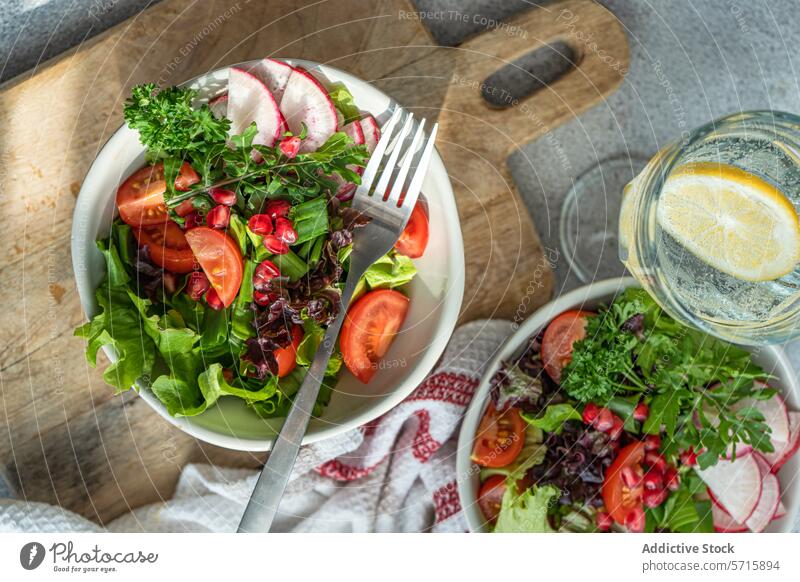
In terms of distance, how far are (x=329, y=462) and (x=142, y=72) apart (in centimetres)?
43

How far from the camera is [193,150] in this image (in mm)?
553

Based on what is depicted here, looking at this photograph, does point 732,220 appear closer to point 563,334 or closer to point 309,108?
point 563,334

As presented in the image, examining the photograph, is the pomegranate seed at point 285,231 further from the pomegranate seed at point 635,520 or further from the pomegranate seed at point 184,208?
the pomegranate seed at point 635,520

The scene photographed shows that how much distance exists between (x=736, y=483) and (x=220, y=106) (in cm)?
61

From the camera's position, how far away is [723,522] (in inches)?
25.3

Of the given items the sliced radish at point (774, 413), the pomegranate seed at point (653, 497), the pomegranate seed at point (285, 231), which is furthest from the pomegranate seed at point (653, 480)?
the pomegranate seed at point (285, 231)

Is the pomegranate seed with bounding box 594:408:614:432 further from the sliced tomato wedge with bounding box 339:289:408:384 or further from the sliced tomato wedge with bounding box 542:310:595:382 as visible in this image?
the sliced tomato wedge with bounding box 339:289:408:384

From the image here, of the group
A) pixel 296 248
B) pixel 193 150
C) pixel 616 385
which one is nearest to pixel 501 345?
pixel 616 385

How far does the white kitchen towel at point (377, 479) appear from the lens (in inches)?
25.4

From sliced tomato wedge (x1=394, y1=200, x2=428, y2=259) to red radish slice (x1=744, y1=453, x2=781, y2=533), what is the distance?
40cm

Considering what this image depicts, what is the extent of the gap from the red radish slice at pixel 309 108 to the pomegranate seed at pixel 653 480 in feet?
1.48

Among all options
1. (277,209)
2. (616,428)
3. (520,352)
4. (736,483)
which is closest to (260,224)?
(277,209)

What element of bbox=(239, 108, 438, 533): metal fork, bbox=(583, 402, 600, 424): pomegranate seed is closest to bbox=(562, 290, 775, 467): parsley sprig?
bbox=(583, 402, 600, 424): pomegranate seed

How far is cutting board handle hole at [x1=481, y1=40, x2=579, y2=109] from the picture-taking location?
634 mm
